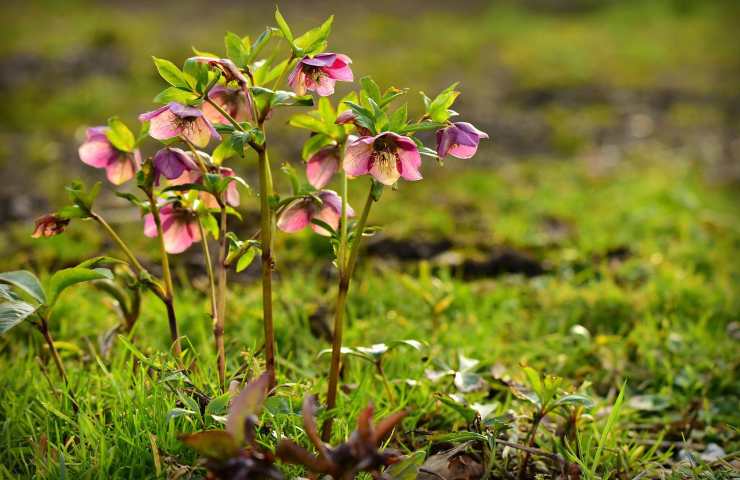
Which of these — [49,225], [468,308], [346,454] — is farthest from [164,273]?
[468,308]

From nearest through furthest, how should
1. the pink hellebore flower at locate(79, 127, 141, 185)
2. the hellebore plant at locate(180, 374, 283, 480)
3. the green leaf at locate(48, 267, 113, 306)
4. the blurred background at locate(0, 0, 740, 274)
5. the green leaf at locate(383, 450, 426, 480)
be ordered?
the hellebore plant at locate(180, 374, 283, 480)
the green leaf at locate(383, 450, 426, 480)
the green leaf at locate(48, 267, 113, 306)
the pink hellebore flower at locate(79, 127, 141, 185)
the blurred background at locate(0, 0, 740, 274)

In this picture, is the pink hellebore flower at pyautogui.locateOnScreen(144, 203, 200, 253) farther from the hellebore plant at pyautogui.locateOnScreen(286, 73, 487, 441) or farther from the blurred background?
the blurred background

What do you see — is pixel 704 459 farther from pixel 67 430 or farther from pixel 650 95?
pixel 650 95

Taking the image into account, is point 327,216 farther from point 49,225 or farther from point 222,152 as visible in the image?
point 49,225

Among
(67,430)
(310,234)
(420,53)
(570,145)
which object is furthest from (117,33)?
(67,430)

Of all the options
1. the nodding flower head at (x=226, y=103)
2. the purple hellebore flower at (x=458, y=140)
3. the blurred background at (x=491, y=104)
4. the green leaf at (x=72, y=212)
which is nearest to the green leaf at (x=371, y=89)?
the purple hellebore flower at (x=458, y=140)

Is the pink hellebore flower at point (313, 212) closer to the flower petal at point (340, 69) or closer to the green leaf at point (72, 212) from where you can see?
the flower petal at point (340, 69)

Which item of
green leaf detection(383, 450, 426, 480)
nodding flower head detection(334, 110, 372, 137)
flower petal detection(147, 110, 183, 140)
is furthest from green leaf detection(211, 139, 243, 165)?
green leaf detection(383, 450, 426, 480)
